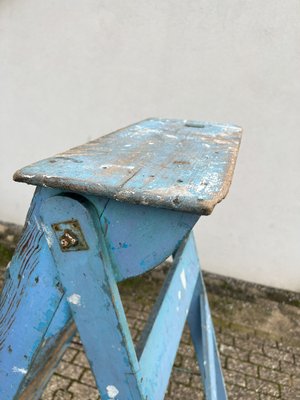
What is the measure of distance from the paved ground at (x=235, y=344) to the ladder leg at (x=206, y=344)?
489mm

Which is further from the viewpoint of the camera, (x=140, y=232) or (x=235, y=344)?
(x=235, y=344)

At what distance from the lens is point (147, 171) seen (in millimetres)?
932

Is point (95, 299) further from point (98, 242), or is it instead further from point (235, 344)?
point (235, 344)

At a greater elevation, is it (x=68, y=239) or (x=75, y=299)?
(x=68, y=239)

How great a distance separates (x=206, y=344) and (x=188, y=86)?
1830 millimetres

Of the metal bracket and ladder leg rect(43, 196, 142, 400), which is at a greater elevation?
the metal bracket

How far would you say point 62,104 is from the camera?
3.11 metres

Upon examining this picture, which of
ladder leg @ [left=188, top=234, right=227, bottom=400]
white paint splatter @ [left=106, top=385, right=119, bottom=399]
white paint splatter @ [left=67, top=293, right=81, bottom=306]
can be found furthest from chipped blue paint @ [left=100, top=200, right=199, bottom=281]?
ladder leg @ [left=188, top=234, right=227, bottom=400]

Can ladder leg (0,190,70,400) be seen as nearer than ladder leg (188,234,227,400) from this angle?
Yes

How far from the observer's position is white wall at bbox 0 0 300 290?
2.72 meters

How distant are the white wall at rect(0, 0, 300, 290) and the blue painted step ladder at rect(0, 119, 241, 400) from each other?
1.82 m

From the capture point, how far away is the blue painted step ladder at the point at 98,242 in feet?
2.63

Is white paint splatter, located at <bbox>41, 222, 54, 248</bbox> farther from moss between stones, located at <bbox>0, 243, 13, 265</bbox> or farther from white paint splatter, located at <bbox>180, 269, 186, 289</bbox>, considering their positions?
moss between stones, located at <bbox>0, 243, 13, 265</bbox>

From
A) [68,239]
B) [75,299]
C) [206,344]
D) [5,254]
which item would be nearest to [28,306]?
[75,299]
